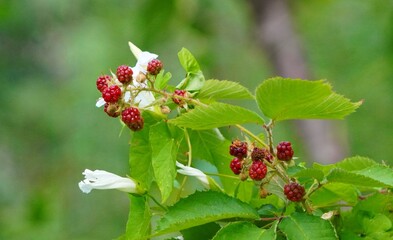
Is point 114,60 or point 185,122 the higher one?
point 114,60

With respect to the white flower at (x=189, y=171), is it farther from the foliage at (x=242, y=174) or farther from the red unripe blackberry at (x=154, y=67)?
the red unripe blackberry at (x=154, y=67)

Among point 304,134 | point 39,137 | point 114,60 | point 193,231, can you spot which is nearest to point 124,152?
point 114,60

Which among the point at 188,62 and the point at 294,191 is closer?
the point at 294,191

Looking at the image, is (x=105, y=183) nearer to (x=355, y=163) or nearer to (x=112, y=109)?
(x=112, y=109)

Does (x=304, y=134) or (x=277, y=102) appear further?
(x=304, y=134)

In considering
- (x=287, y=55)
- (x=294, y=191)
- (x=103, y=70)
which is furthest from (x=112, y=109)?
(x=103, y=70)

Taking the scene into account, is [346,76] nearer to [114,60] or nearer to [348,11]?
[348,11]

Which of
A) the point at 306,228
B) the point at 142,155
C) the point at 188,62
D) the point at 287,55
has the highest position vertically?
the point at 287,55
